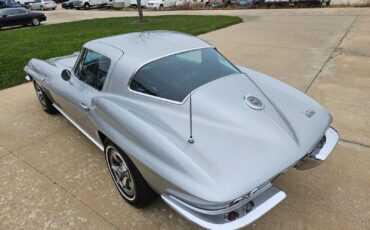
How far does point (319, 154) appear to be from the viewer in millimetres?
2646

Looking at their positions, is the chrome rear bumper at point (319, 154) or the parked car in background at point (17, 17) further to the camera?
the parked car in background at point (17, 17)

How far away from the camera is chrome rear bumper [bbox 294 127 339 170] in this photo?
256 cm

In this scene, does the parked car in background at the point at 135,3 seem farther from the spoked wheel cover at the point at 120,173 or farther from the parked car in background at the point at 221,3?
the spoked wheel cover at the point at 120,173

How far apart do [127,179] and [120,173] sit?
0.30 feet

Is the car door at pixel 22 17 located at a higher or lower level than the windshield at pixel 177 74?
lower

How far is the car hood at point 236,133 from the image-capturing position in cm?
208

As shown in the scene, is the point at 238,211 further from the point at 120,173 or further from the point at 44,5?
the point at 44,5

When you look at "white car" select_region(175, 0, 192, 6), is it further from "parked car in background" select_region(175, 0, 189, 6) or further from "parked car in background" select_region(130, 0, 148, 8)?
"parked car in background" select_region(130, 0, 148, 8)

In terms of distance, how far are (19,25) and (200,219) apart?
21.1 m

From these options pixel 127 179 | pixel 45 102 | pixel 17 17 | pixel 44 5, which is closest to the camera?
pixel 127 179

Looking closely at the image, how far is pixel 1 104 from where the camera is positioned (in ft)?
18.1

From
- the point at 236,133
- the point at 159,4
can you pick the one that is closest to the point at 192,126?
the point at 236,133

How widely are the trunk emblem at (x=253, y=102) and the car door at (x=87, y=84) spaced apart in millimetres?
1345

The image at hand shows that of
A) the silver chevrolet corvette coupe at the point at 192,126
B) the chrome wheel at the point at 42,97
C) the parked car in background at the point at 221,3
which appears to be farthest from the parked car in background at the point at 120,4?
the silver chevrolet corvette coupe at the point at 192,126
